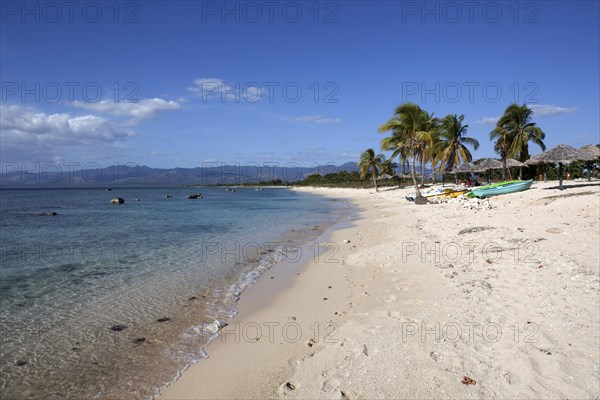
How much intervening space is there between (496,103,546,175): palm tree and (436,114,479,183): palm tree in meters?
5.60

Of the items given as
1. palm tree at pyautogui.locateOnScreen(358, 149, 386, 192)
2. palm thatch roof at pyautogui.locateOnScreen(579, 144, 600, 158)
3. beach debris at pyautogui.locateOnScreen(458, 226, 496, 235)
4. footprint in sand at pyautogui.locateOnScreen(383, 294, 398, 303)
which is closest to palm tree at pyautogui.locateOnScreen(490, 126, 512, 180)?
palm thatch roof at pyautogui.locateOnScreen(579, 144, 600, 158)

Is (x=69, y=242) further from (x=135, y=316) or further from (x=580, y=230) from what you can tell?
(x=580, y=230)

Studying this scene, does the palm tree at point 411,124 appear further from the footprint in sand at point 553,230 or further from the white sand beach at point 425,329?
the white sand beach at point 425,329

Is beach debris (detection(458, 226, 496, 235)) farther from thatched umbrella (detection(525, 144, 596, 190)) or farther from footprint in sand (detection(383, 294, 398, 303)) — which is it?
thatched umbrella (detection(525, 144, 596, 190))

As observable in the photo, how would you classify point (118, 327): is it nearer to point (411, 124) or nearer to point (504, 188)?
point (504, 188)

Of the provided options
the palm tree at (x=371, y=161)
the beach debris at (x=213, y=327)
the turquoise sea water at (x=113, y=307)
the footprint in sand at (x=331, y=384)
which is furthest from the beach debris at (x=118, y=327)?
the palm tree at (x=371, y=161)

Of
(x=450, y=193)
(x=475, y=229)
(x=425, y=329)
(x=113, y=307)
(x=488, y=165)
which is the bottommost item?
(x=113, y=307)

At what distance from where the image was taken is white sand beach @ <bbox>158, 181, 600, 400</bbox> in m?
4.14

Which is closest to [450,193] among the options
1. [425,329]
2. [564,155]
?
[564,155]

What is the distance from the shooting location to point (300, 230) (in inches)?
773

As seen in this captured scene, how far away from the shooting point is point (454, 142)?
44938 millimetres

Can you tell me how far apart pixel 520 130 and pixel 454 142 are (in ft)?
26.1

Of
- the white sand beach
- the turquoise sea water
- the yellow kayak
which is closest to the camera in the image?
the white sand beach

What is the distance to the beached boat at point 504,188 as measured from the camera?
24.9 metres
